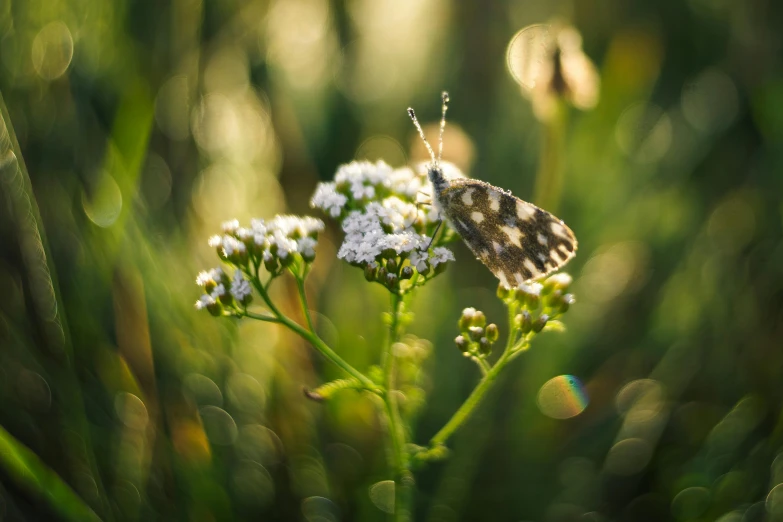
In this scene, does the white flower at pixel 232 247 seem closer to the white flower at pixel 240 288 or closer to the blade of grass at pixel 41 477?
the white flower at pixel 240 288

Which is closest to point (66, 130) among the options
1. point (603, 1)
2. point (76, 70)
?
point (76, 70)

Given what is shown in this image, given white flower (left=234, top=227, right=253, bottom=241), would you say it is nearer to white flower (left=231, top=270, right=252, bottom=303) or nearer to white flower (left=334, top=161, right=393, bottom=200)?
white flower (left=231, top=270, right=252, bottom=303)

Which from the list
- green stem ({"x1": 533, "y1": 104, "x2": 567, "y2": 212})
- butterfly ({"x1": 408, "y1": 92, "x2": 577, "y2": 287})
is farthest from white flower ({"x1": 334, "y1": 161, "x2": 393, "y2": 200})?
green stem ({"x1": 533, "y1": 104, "x2": 567, "y2": 212})

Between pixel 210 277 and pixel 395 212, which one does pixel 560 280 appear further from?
pixel 210 277

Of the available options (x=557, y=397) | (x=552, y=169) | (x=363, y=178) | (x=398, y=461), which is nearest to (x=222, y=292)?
(x=363, y=178)

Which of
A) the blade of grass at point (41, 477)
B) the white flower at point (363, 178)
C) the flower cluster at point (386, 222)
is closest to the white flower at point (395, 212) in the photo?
the flower cluster at point (386, 222)
